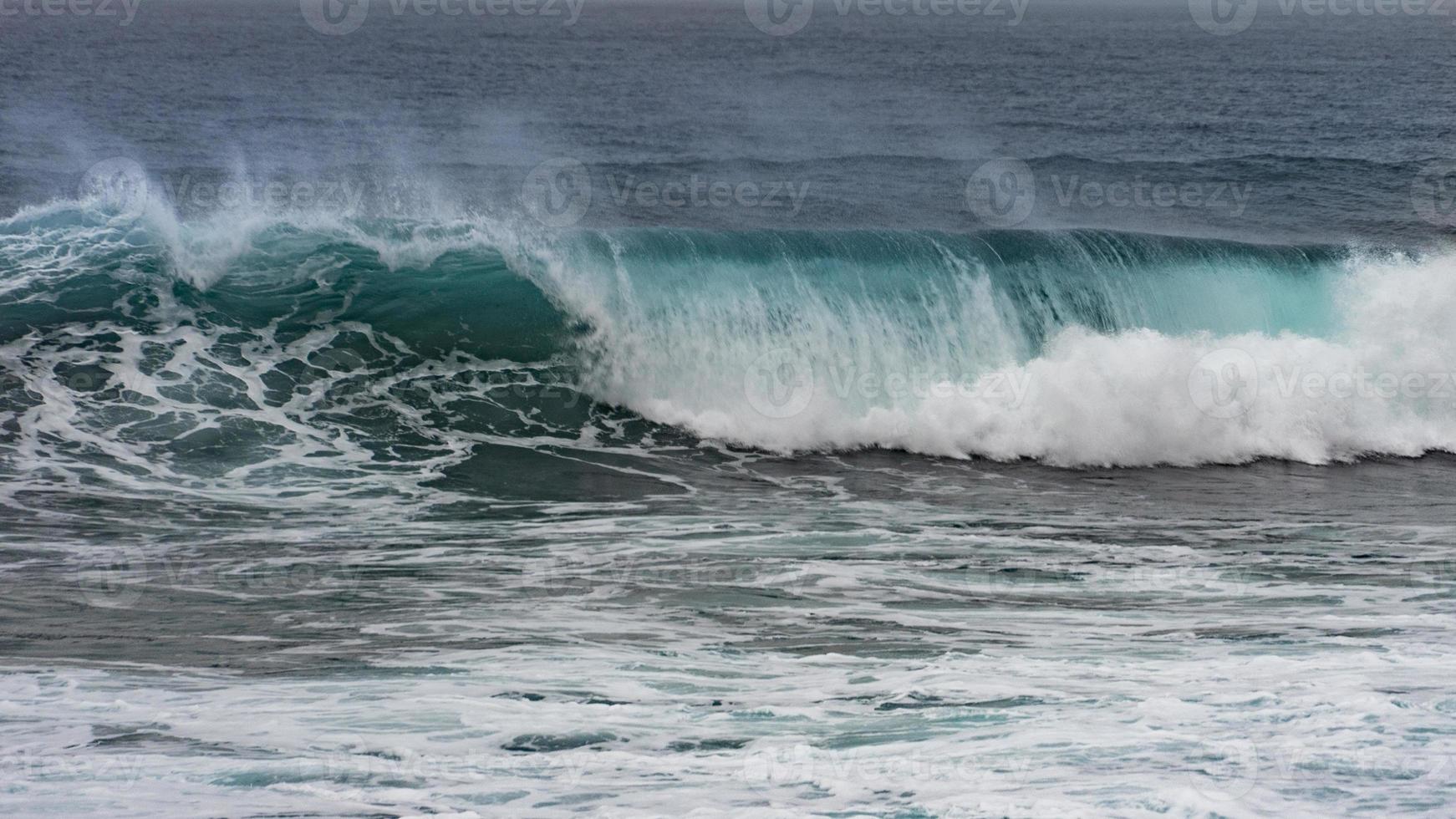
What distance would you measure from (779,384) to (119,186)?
1539cm

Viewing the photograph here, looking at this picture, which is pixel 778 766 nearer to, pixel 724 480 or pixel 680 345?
pixel 724 480

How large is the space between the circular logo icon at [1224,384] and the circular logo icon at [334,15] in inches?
2655

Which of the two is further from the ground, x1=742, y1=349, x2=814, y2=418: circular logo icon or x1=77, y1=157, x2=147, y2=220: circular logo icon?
x1=77, y1=157, x2=147, y2=220: circular logo icon

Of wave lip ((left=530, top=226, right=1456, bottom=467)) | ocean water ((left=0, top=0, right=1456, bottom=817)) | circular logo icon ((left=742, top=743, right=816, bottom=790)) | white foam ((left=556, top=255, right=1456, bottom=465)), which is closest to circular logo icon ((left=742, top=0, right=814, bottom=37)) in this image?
ocean water ((left=0, top=0, right=1456, bottom=817))

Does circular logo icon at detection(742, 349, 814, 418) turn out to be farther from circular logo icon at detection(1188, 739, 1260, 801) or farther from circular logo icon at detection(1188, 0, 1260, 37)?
circular logo icon at detection(1188, 0, 1260, 37)

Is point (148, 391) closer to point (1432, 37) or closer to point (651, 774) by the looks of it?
point (651, 774)

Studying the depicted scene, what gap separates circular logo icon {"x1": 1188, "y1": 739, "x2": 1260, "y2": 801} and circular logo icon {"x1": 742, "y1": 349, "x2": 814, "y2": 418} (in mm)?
8384

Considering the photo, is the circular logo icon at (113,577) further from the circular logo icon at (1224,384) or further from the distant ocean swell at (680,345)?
the circular logo icon at (1224,384)

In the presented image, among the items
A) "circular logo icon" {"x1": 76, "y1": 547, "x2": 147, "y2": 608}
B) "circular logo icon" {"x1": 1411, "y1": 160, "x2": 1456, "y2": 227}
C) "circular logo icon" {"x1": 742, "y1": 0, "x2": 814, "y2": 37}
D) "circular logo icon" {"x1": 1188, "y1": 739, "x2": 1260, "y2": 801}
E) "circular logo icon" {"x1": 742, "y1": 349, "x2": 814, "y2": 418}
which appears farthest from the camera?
"circular logo icon" {"x1": 742, "y1": 0, "x2": 814, "y2": 37}

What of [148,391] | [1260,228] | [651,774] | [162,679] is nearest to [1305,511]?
[651,774]

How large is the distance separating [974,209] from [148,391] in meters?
15.2

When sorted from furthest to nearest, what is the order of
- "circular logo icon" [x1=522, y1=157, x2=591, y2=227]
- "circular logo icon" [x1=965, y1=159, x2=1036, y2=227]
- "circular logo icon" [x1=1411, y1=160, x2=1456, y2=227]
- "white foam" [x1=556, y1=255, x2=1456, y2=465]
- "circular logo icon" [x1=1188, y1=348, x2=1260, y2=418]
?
"circular logo icon" [x1=1411, y1=160, x2=1456, y2=227], "circular logo icon" [x1=965, y1=159, x2=1036, y2=227], "circular logo icon" [x1=522, y1=157, x2=591, y2=227], "circular logo icon" [x1=1188, y1=348, x2=1260, y2=418], "white foam" [x1=556, y1=255, x2=1456, y2=465]

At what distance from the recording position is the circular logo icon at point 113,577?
26.7 ft

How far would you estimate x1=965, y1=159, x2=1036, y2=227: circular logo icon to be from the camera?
75.0 ft
